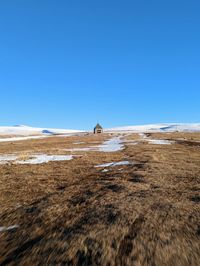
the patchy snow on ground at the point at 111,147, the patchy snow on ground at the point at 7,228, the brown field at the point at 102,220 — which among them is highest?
the patchy snow on ground at the point at 111,147

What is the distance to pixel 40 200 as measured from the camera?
38.7 ft

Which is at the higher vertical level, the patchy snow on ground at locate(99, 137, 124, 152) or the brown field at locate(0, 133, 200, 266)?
the patchy snow on ground at locate(99, 137, 124, 152)

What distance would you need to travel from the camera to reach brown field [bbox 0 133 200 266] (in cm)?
669

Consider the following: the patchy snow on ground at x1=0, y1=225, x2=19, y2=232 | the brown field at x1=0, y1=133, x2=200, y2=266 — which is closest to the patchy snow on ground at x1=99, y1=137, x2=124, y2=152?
the brown field at x1=0, y1=133, x2=200, y2=266

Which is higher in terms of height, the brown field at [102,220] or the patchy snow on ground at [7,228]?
the brown field at [102,220]

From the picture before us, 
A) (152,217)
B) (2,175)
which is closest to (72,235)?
(152,217)

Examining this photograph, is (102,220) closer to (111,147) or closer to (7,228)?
(7,228)

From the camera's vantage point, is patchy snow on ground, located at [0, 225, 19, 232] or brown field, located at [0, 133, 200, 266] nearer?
brown field, located at [0, 133, 200, 266]

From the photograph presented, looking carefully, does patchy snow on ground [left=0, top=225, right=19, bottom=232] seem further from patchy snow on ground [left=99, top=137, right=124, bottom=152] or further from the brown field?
patchy snow on ground [left=99, top=137, right=124, bottom=152]

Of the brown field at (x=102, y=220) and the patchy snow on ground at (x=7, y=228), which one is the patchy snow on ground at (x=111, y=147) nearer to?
the brown field at (x=102, y=220)

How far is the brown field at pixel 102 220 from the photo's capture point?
6689 millimetres

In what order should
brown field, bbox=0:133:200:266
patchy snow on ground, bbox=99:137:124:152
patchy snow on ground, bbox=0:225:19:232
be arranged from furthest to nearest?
1. patchy snow on ground, bbox=99:137:124:152
2. patchy snow on ground, bbox=0:225:19:232
3. brown field, bbox=0:133:200:266

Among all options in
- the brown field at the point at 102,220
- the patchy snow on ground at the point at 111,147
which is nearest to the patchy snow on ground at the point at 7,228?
the brown field at the point at 102,220

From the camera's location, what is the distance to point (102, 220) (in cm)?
877
